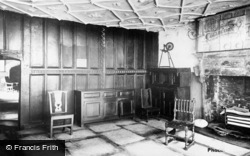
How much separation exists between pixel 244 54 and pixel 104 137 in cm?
447

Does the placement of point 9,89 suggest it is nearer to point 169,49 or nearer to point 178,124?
point 169,49

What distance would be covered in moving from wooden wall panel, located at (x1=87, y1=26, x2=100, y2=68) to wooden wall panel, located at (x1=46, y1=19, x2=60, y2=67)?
1.09m

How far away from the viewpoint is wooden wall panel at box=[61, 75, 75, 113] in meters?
6.54


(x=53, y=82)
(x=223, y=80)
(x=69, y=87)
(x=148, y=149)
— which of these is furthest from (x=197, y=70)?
(x=53, y=82)

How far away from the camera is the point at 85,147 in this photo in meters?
4.45

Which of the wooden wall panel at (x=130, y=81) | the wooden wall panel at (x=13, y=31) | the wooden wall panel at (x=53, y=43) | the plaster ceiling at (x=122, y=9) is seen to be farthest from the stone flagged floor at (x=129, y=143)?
the plaster ceiling at (x=122, y=9)

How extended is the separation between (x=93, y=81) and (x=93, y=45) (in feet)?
4.32

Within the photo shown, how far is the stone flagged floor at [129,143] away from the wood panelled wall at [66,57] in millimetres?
1404

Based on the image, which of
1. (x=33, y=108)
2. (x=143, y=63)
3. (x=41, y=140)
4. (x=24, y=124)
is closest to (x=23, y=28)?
(x=33, y=108)

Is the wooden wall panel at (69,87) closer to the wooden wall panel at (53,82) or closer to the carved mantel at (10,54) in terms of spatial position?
the wooden wall panel at (53,82)

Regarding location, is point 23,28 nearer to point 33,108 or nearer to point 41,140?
point 33,108

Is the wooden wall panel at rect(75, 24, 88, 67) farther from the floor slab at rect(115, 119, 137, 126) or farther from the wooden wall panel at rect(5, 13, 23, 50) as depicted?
the floor slab at rect(115, 119, 137, 126)

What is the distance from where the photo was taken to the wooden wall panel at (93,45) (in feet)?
22.9

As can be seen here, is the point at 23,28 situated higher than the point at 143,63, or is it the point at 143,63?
the point at 23,28
